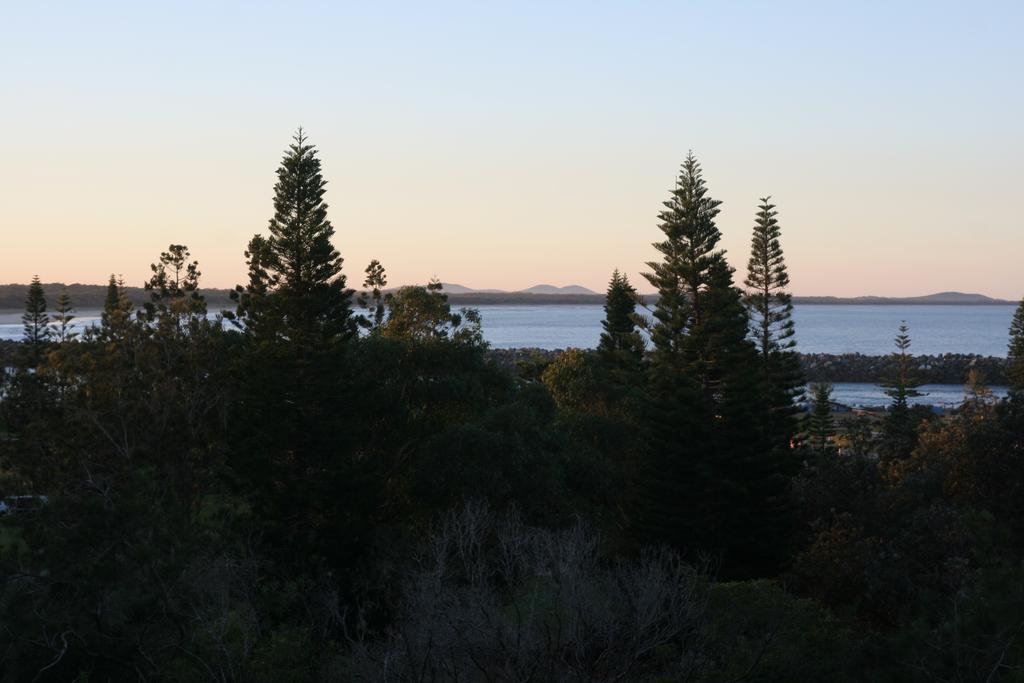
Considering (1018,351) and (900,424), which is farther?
(1018,351)

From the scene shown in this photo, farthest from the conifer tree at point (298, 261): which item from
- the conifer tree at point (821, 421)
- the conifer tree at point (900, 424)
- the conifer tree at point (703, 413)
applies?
the conifer tree at point (821, 421)

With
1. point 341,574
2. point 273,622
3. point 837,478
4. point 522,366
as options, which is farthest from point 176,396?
point 522,366

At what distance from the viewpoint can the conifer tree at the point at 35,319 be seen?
6278 centimetres

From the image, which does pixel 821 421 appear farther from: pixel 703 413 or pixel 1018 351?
pixel 703 413

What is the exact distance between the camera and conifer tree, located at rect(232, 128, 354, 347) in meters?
30.1

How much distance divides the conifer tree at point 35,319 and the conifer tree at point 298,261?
37507 millimetres

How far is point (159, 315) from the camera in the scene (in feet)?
106

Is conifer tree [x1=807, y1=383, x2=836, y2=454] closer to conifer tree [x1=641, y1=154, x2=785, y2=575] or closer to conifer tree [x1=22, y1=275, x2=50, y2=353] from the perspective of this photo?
conifer tree [x1=641, y1=154, x2=785, y2=575]

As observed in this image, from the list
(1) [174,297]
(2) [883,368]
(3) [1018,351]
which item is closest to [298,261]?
(1) [174,297]

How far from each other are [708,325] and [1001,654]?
65.7 feet

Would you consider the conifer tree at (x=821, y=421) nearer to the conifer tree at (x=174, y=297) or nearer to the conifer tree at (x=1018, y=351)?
the conifer tree at (x=1018, y=351)

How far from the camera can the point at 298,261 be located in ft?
99.7

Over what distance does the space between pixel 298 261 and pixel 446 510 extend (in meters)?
8.16

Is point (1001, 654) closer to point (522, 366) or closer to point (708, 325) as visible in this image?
point (708, 325)
